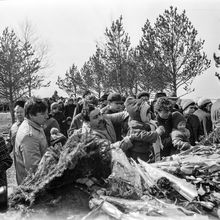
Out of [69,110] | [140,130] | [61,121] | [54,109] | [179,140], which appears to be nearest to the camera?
[140,130]

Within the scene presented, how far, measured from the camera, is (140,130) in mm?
3955

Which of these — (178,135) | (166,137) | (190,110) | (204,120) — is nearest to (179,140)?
(178,135)

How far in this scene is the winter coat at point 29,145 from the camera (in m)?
3.21

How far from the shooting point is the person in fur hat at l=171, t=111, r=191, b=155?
4.06 m

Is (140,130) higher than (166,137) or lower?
higher

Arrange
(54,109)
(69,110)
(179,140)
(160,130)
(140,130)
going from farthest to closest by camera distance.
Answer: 1. (69,110)
2. (54,109)
3. (160,130)
4. (179,140)
5. (140,130)

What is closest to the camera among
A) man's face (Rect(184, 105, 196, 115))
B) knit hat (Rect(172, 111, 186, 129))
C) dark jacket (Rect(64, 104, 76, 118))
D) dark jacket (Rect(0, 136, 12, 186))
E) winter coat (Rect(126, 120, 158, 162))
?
dark jacket (Rect(0, 136, 12, 186))

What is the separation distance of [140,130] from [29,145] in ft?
4.12

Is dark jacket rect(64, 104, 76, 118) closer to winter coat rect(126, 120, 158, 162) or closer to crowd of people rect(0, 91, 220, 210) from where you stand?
crowd of people rect(0, 91, 220, 210)

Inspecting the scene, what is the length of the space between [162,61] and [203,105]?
15571 mm

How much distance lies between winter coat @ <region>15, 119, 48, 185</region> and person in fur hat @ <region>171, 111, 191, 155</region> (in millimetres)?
1529

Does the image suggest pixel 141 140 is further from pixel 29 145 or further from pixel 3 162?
pixel 3 162

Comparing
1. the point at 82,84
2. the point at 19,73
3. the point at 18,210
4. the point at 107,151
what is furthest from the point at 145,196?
the point at 82,84

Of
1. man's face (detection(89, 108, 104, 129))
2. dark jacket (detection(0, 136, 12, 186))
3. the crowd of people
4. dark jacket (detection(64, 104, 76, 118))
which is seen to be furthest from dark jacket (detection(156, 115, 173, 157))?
dark jacket (detection(64, 104, 76, 118))
